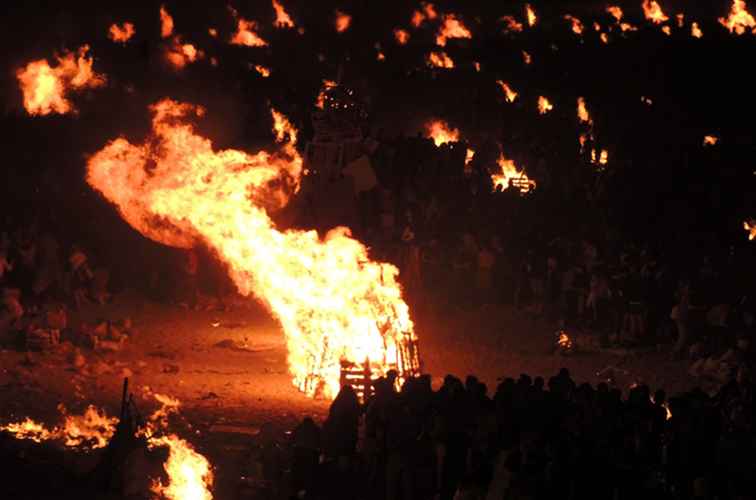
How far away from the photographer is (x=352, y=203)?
27.2 m

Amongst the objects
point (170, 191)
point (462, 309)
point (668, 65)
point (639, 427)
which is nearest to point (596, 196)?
point (462, 309)

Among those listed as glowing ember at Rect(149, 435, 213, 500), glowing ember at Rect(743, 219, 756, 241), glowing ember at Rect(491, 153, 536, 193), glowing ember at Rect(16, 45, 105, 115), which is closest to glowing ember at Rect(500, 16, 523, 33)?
glowing ember at Rect(491, 153, 536, 193)

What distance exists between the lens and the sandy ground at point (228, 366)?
A: 17.0 m

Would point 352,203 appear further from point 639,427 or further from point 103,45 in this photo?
point 639,427

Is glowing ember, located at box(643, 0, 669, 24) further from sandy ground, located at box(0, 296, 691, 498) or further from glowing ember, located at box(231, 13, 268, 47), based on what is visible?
sandy ground, located at box(0, 296, 691, 498)

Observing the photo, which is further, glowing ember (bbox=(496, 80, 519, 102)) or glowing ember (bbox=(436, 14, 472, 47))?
glowing ember (bbox=(436, 14, 472, 47))

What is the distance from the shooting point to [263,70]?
33750 millimetres

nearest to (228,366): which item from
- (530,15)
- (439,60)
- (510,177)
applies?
(510,177)

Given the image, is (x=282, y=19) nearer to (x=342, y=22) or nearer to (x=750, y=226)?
(x=342, y=22)

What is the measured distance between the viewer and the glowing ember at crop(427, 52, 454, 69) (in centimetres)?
4025

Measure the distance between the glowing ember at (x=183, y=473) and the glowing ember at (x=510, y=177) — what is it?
15.7 meters

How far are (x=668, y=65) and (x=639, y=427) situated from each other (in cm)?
2239

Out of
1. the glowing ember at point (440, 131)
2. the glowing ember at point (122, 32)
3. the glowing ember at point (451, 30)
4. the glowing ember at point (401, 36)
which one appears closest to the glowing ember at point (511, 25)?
the glowing ember at point (451, 30)

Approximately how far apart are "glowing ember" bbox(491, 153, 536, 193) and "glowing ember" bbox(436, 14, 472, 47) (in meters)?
11.8
